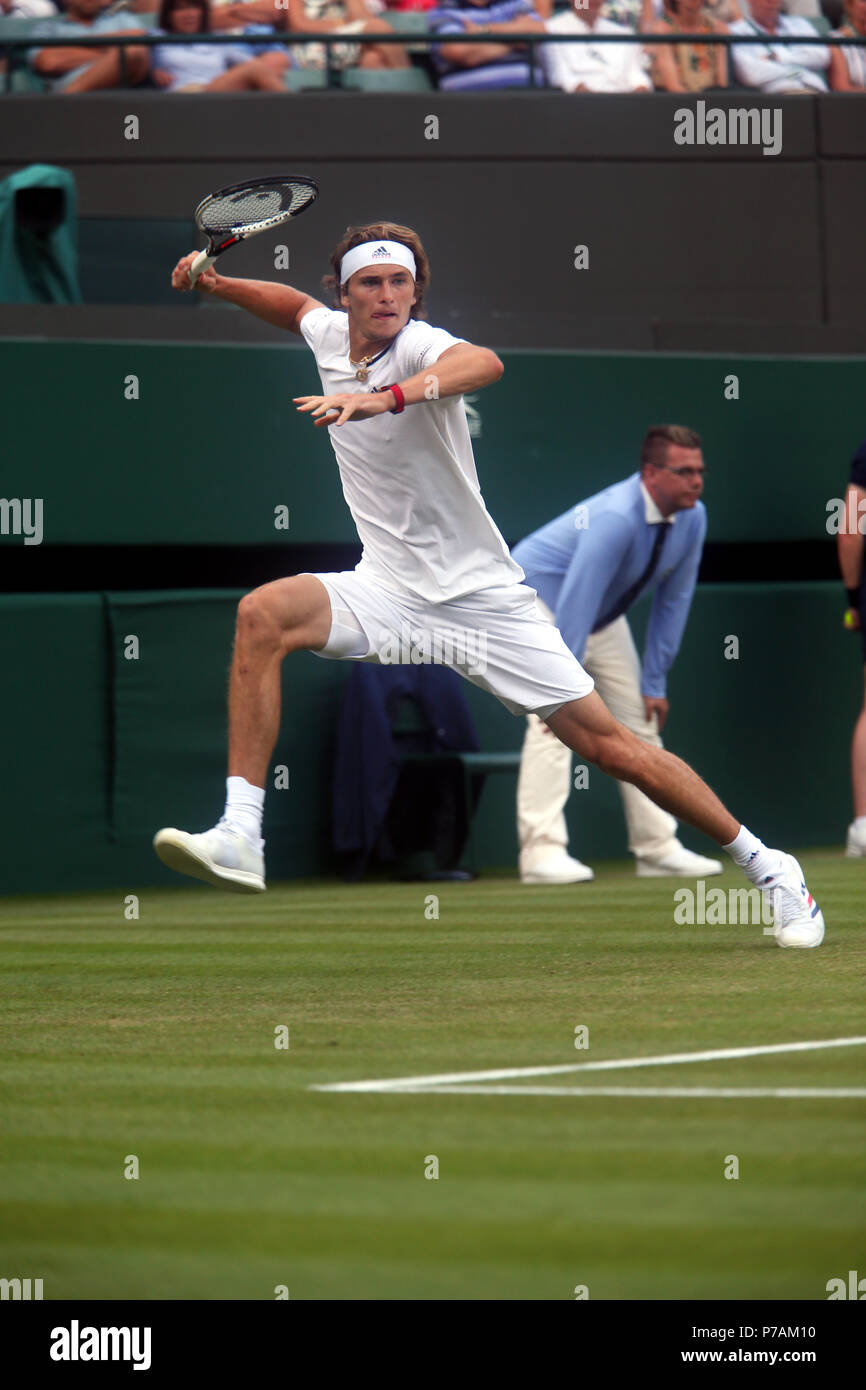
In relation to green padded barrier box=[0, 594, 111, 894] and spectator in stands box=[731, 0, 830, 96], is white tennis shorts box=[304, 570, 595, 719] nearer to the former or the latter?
green padded barrier box=[0, 594, 111, 894]

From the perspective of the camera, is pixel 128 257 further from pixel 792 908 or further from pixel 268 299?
pixel 792 908

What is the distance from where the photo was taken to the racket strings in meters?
6.80

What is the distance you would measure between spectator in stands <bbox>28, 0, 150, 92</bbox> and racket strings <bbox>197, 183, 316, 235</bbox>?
22.6ft

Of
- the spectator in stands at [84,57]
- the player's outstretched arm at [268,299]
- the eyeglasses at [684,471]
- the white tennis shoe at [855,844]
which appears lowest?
the white tennis shoe at [855,844]

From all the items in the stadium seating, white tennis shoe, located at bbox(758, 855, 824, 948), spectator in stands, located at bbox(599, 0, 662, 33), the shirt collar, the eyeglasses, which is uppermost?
spectator in stands, located at bbox(599, 0, 662, 33)

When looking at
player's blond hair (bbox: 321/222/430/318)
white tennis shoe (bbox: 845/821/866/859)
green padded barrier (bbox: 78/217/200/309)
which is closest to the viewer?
player's blond hair (bbox: 321/222/430/318)

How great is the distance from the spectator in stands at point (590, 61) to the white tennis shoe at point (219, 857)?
29.1 ft

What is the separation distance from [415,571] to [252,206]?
4.67ft

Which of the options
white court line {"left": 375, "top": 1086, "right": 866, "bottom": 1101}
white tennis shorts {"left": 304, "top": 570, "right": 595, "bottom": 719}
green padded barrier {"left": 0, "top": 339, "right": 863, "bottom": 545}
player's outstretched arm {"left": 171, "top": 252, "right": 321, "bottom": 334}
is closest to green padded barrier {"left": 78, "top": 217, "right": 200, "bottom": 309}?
green padded barrier {"left": 0, "top": 339, "right": 863, "bottom": 545}

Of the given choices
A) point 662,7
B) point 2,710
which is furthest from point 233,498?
point 662,7

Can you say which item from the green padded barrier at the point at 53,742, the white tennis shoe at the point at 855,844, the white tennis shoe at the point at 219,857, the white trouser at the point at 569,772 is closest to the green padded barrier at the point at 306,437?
the green padded barrier at the point at 53,742

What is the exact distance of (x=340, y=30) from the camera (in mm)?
13539

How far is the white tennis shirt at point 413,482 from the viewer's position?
6527 millimetres

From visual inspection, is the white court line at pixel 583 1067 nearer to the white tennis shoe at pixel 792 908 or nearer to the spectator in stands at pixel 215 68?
the white tennis shoe at pixel 792 908
